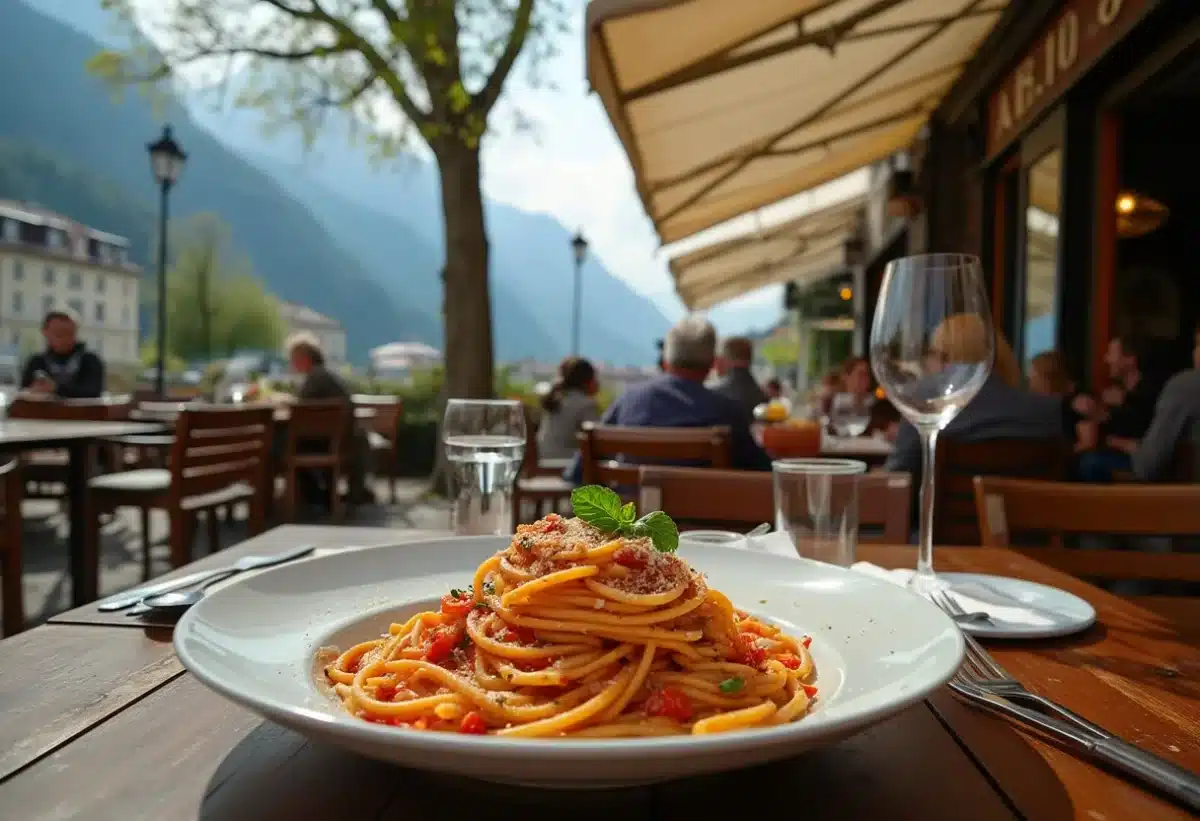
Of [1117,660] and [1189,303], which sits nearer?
[1117,660]

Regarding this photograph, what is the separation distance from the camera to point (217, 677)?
568 millimetres

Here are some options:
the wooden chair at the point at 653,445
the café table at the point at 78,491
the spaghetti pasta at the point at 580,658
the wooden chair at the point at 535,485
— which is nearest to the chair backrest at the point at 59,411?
the café table at the point at 78,491

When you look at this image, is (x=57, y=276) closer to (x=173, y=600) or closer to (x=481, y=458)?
(x=481, y=458)

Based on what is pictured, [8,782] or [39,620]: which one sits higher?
[8,782]

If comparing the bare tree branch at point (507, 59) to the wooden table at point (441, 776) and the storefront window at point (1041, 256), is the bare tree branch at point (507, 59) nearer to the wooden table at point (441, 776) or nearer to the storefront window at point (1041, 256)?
the storefront window at point (1041, 256)

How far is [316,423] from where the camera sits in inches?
268

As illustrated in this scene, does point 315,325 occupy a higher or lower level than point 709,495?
higher

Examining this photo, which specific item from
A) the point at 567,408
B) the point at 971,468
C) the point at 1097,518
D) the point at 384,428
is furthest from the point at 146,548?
the point at 1097,518

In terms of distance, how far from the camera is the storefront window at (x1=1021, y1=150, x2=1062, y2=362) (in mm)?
5059

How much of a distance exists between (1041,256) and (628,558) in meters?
5.67

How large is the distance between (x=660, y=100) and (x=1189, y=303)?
532 centimetres

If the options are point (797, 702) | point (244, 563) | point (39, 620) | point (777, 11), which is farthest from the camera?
point (777, 11)

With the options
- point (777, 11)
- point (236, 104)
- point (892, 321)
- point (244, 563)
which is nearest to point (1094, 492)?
point (892, 321)

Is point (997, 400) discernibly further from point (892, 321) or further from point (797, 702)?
point (797, 702)
